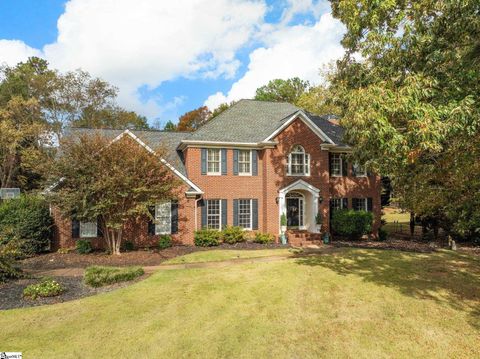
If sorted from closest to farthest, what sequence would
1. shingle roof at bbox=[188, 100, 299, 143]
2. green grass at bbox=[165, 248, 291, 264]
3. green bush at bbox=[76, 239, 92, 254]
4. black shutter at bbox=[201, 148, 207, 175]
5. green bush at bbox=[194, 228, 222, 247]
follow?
green grass at bbox=[165, 248, 291, 264] → green bush at bbox=[76, 239, 92, 254] → green bush at bbox=[194, 228, 222, 247] → black shutter at bbox=[201, 148, 207, 175] → shingle roof at bbox=[188, 100, 299, 143]

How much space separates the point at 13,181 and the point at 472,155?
138ft

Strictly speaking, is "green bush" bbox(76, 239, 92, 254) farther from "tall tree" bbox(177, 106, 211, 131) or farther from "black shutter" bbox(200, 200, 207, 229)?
"tall tree" bbox(177, 106, 211, 131)

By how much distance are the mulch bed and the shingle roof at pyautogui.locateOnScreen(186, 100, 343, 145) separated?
1097 cm

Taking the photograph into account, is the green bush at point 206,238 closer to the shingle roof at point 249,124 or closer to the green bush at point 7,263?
the shingle roof at point 249,124

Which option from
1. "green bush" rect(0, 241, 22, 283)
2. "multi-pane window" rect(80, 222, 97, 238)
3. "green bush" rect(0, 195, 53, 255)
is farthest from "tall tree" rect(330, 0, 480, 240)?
"green bush" rect(0, 195, 53, 255)

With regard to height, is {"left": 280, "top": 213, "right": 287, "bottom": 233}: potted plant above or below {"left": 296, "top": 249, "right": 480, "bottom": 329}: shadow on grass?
above

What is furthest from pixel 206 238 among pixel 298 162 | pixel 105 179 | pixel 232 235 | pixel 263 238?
pixel 298 162

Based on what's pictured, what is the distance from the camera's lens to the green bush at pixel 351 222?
876 inches

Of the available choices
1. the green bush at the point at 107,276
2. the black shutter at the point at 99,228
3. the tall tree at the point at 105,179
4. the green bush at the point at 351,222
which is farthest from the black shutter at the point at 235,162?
the green bush at the point at 107,276

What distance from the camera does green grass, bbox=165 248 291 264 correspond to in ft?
51.9

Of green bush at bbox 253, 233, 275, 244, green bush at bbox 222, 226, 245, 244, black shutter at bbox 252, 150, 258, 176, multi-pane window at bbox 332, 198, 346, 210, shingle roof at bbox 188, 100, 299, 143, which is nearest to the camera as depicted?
green bush at bbox 222, 226, 245, 244

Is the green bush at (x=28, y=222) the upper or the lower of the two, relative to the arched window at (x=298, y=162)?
lower

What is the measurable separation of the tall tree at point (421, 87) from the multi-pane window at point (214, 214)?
36.4ft

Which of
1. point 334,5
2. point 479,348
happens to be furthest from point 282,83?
point 479,348
